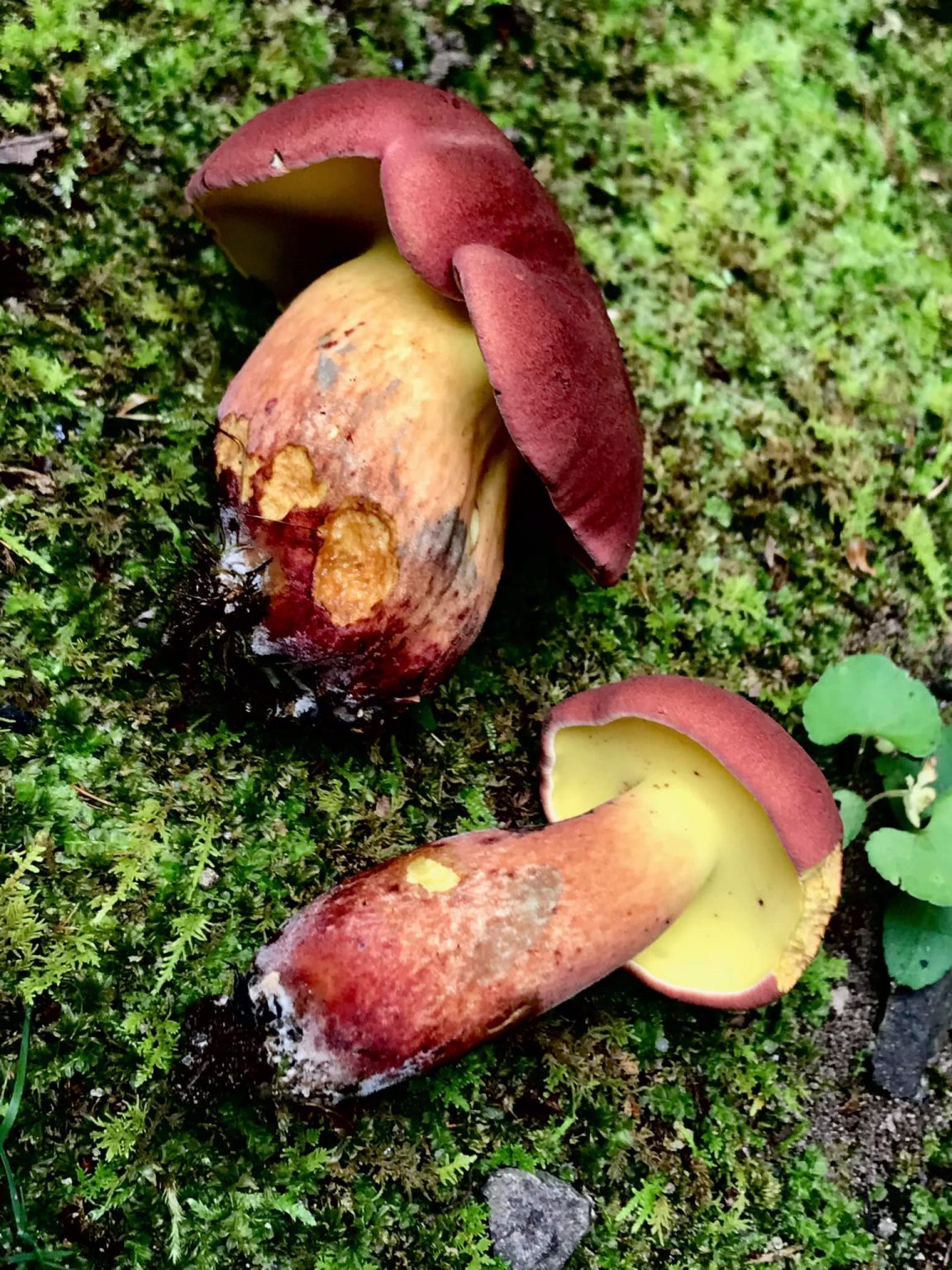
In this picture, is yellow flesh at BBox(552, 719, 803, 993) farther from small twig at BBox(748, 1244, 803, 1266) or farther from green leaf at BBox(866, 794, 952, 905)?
small twig at BBox(748, 1244, 803, 1266)

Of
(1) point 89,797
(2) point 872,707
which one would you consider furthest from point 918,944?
(1) point 89,797

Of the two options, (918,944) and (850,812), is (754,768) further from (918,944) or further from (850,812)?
(918,944)

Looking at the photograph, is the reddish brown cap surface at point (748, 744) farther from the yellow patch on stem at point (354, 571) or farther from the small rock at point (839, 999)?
the small rock at point (839, 999)

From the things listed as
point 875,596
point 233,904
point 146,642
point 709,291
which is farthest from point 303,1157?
point 709,291

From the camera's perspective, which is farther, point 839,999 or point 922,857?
point 839,999

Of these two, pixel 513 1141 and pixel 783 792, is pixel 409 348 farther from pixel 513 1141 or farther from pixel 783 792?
pixel 513 1141

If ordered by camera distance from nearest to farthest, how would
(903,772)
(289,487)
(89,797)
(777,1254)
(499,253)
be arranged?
(499,253) < (289,487) < (89,797) < (777,1254) < (903,772)
